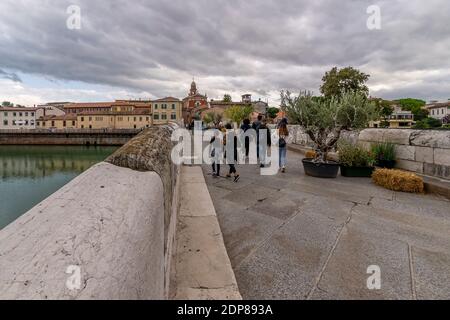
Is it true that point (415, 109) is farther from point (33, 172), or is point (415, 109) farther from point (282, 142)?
point (33, 172)

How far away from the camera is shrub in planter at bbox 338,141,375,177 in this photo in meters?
6.32

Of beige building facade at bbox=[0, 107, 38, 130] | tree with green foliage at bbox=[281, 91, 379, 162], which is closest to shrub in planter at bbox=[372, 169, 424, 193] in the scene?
tree with green foliage at bbox=[281, 91, 379, 162]

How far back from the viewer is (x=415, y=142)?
6.23 meters

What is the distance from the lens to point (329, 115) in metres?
6.39

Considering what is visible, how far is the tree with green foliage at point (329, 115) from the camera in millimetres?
6357

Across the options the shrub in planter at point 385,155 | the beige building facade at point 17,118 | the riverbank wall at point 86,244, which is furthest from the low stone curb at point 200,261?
the beige building facade at point 17,118

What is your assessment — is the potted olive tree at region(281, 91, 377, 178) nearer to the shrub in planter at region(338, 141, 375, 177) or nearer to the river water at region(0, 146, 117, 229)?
the shrub in planter at region(338, 141, 375, 177)

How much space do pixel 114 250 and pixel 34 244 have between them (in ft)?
0.80

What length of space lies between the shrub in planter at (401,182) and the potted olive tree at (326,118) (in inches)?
44.9

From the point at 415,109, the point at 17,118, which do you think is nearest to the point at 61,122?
the point at 17,118

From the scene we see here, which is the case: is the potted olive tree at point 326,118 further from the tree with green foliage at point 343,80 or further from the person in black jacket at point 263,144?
the tree with green foliage at point 343,80

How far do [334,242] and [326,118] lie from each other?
445 centimetres

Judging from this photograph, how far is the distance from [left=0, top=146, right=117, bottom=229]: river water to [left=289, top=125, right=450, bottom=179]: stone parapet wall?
19821mm

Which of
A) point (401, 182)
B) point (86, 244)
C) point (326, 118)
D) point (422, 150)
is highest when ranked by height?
point (326, 118)
